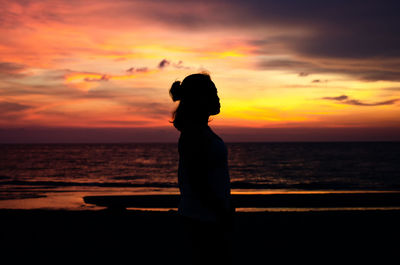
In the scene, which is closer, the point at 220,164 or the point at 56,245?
the point at 220,164

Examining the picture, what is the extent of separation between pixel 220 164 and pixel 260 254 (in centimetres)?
469

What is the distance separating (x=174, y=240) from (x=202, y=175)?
574cm

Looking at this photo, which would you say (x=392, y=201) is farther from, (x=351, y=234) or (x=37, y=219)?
(x=37, y=219)

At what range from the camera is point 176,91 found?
2.64m

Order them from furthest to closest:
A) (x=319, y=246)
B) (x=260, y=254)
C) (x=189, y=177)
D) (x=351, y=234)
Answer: (x=351, y=234) → (x=319, y=246) → (x=260, y=254) → (x=189, y=177)

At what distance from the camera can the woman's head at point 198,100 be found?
253 cm

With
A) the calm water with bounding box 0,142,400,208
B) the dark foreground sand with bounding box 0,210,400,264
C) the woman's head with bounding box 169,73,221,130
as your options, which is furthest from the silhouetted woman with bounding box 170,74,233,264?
the calm water with bounding box 0,142,400,208

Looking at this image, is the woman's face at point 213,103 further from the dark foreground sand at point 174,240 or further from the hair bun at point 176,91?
the dark foreground sand at point 174,240

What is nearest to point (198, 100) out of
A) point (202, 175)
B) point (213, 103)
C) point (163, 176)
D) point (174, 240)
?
point (213, 103)

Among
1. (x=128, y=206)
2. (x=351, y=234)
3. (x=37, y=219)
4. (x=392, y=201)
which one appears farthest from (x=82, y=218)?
(x=392, y=201)

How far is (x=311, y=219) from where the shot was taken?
10.5 metres

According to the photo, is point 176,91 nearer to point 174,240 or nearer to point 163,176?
point 174,240

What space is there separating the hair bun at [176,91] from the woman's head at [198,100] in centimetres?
4

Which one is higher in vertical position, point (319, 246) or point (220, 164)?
point (220, 164)
